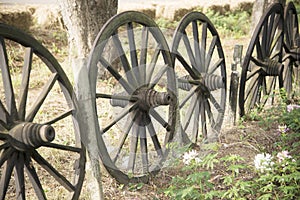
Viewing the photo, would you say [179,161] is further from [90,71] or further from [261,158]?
[90,71]

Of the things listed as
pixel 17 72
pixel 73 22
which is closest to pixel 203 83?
pixel 73 22

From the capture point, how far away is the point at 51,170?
2916mm

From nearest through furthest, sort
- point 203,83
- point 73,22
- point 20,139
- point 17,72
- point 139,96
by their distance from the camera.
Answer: point 20,139 < point 139,96 < point 203,83 < point 73,22 < point 17,72

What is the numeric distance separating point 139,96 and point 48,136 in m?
1.03

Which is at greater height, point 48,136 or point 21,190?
point 48,136

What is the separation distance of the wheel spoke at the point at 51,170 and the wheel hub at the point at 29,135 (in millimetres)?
172

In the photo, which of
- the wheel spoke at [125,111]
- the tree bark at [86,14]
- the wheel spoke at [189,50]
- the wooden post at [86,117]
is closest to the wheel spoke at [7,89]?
the wooden post at [86,117]

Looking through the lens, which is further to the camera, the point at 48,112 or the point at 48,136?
the point at 48,112

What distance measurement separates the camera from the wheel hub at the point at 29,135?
2.59 metres

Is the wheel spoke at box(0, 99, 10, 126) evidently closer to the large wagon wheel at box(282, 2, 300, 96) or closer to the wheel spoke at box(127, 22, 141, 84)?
the wheel spoke at box(127, 22, 141, 84)

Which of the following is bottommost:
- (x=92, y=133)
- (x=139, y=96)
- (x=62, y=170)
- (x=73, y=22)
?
(x=62, y=170)

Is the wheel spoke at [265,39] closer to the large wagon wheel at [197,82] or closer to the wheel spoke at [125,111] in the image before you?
the large wagon wheel at [197,82]

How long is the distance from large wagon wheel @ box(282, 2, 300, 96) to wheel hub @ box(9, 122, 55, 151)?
12.2 ft

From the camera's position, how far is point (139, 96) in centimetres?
351
